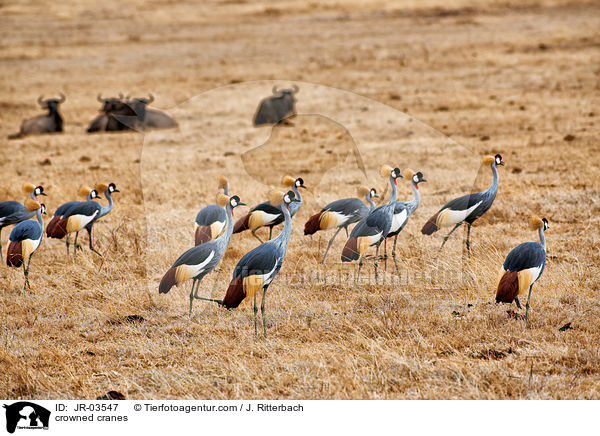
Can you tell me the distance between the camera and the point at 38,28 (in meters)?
40.2

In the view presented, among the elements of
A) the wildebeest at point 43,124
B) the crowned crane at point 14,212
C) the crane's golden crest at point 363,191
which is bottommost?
the wildebeest at point 43,124

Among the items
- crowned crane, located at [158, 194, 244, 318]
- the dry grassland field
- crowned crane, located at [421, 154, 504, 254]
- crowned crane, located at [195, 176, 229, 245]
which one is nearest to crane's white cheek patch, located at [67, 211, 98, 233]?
the dry grassland field

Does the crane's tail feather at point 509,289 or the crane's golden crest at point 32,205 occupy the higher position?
the crane's golden crest at point 32,205

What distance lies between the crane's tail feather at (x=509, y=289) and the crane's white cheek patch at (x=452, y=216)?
1.09 m

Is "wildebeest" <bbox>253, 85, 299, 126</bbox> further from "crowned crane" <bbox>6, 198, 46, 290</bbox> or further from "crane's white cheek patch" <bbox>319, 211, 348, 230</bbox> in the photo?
"crowned crane" <bbox>6, 198, 46, 290</bbox>

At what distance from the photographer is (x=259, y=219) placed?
708 centimetres

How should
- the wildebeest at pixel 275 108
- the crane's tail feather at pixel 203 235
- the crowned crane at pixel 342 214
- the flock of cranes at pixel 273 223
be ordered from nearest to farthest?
1. the flock of cranes at pixel 273 223
2. the crane's tail feather at pixel 203 235
3. the crowned crane at pixel 342 214
4. the wildebeest at pixel 275 108

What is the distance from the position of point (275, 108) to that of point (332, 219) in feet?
38.4

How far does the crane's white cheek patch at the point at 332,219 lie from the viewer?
696 centimetres

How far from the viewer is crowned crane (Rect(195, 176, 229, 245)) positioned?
6646mm

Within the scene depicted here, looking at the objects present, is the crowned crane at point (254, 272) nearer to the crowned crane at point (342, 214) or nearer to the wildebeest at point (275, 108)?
the crowned crane at point (342, 214)
